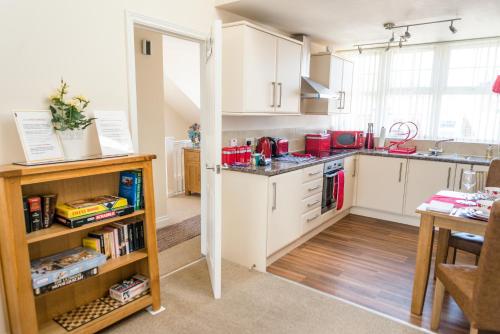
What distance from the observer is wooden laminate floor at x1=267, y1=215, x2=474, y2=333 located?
7.80 ft

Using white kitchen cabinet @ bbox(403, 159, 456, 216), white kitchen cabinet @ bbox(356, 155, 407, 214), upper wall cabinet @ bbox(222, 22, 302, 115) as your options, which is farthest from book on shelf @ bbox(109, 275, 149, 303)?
white kitchen cabinet @ bbox(403, 159, 456, 216)

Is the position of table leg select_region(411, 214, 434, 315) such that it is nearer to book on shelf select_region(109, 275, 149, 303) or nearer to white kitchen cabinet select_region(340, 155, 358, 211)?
book on shelf select_region(109, 275, 149, 303)

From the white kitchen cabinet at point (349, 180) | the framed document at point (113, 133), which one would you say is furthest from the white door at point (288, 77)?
the framed document at point (113, 133)

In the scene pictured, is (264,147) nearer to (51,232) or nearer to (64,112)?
(64,112)

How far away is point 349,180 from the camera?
4332 millimetres

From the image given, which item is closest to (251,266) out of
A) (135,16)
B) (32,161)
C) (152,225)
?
(152,225)

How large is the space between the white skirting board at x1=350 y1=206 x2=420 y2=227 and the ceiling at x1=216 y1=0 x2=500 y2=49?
224cm

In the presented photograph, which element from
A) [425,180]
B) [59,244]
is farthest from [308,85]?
[59,244]

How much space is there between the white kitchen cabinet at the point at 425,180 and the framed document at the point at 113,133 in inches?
133

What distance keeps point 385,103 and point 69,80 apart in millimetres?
4090

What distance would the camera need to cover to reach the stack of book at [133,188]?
214 cm

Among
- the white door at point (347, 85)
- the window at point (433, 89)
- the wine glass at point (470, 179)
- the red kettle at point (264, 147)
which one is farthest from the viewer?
the white door at point (347, 85)

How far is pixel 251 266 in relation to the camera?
291cm

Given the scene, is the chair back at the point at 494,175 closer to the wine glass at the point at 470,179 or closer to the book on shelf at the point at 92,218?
the wine glass at the point at 470,179
